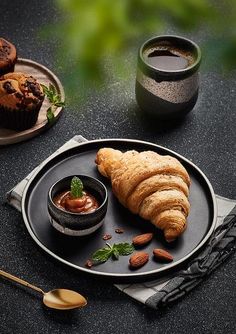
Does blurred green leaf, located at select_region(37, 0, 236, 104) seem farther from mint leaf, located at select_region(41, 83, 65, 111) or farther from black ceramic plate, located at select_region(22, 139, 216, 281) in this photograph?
mint leaf, located at select_region(41, 83, 65, 111)

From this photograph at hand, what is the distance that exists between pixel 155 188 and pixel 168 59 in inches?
15.0

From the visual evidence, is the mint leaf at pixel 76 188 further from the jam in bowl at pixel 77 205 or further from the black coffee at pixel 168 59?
the black coffee at pixel 168 59

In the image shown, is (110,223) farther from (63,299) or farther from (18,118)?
(18,118)

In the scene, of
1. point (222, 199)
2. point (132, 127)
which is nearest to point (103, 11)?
point (222, 199)

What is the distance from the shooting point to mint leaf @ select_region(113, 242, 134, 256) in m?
0.90

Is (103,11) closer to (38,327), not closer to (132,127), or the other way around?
(38,327)

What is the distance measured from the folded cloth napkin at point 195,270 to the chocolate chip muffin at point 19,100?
229 mm

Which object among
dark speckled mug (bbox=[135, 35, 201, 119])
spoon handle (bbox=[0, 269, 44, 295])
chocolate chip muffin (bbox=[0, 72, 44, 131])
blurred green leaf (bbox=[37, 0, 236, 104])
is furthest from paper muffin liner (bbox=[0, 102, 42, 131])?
blurred green leaf (bbox=[37, 0, 236, 104])

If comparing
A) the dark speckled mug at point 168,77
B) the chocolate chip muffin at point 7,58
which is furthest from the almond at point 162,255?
the chocolate chip muffin at point 7,58

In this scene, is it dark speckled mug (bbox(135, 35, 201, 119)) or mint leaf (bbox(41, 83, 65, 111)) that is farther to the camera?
mint leaf (bbox(41, 83, 65, 111))

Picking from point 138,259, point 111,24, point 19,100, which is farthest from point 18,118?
point 111,24

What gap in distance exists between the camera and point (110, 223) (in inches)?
37.7

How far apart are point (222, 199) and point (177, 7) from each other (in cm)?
87

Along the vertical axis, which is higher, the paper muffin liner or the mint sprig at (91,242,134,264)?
the mint sprig at (91,242,134,264)
